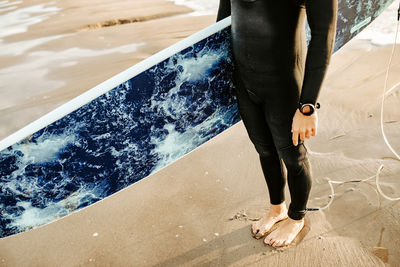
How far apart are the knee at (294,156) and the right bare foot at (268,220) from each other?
1.38 feet

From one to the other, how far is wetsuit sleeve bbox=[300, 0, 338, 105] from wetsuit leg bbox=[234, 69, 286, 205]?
0.28m

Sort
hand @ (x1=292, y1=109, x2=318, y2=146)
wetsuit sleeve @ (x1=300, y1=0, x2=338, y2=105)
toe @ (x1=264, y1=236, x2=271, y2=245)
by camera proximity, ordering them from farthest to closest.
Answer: toe @ (x1=264, y1=236, x2=271, y2=245) → hand @ (x1=292, y1=109, x2=318, y2=146) → wetsuit sleeve @ (x1=300, y1=0, x2=338, y2=105)

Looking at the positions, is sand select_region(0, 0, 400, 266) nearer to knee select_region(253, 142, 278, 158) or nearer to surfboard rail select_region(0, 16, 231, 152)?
knee select_region(253, 142, 278, 158)

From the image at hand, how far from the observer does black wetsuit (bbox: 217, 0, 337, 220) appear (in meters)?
1.23

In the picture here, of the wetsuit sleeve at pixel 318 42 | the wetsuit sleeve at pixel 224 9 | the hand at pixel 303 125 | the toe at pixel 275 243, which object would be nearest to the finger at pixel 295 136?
the hand at pixel 303 125

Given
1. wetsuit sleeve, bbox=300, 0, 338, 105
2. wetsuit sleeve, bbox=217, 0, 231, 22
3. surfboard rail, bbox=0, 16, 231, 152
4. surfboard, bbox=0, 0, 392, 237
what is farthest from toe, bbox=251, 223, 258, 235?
wetsuit sleeve, bbox=217, 0, 231, 22

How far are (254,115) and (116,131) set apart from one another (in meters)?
0.69

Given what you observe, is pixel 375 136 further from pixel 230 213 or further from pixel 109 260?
pixel 109 260

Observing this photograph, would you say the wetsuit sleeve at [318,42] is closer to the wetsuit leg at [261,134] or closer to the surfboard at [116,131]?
the wetsuit leg at [261,134]

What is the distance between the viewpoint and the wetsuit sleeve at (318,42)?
3.82 ft

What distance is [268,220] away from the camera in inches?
74.5

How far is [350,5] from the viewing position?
1994mm

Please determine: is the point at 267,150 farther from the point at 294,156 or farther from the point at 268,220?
the point at 268,220

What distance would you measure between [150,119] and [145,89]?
0.16 meters
